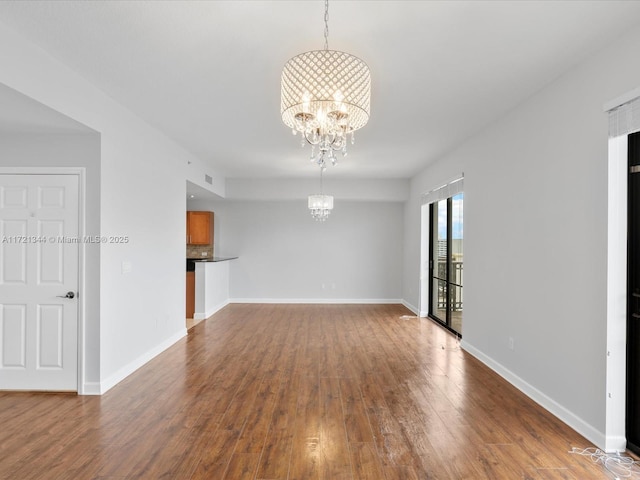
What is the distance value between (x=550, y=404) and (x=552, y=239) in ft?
4.60

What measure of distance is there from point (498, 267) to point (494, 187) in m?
0.91

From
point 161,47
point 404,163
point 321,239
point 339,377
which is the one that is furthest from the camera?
point 321,239

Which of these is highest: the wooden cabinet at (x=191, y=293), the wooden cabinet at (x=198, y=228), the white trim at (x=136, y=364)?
the wooden cabinet at (x=198, y=228)

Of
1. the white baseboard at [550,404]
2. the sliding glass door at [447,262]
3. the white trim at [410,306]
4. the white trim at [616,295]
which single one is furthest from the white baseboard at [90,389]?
the white trim at [410,306]

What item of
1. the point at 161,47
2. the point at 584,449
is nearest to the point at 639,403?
the point at 584,449

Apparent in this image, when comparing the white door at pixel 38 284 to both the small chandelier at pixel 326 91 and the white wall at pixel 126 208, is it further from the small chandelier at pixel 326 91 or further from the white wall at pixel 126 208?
the small chandelier at pixel 326 91

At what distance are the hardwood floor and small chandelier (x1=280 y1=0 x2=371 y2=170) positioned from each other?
2123mm

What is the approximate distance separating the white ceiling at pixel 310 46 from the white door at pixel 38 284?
1269 millimetres

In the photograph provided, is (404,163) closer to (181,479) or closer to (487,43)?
(487,43)

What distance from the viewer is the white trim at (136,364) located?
3555mm

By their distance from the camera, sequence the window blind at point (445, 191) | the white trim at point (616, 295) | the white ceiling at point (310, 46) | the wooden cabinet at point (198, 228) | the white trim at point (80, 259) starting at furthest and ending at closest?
the wooden cabinet at point (198, 228) < the window blind at point (445, 191) < the white trim at point (80, 259) < the white trim at point (616, 295) < the white ceiling at point (310, 46)

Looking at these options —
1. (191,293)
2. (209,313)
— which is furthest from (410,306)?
(191,293)

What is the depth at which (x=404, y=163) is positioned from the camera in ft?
21.3

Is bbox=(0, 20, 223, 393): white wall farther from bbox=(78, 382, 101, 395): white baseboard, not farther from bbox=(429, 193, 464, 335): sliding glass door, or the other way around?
bbox=(429, 193, 464, 335): sliding glass door
